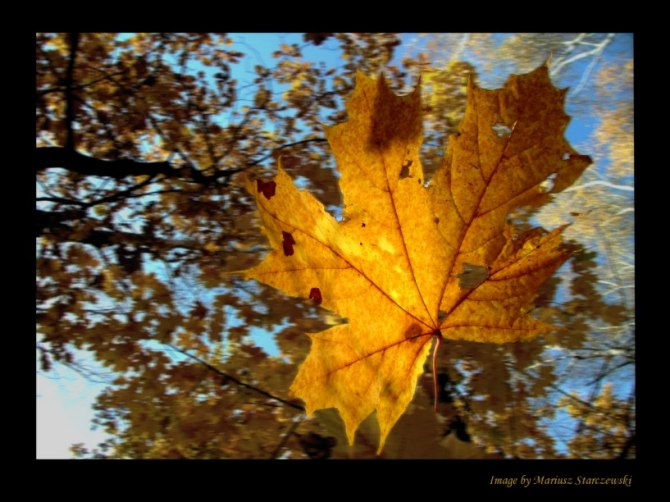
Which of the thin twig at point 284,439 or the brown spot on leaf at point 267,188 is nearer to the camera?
the brown spot on leaf at point 267,188

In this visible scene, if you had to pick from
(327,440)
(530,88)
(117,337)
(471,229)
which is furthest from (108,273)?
(530,88)

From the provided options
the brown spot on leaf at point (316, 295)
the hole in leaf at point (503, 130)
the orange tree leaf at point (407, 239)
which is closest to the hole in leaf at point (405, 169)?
the orange tree leaf at point (407, 239)

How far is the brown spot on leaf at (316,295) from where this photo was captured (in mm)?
780

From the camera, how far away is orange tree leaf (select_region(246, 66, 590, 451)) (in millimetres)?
708

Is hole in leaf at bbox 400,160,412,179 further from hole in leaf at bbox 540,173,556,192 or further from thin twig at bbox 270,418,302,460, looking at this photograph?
thin twig at bbox 270,418,302,460

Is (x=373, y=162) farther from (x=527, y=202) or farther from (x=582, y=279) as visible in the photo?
(x=582, y=279)

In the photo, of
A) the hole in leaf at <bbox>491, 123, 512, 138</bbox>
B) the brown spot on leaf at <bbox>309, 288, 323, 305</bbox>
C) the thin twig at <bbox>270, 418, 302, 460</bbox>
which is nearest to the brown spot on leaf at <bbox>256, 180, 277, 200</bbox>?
the brown spot on leaf at <bbox>309, 288, 323, 305</bbox>

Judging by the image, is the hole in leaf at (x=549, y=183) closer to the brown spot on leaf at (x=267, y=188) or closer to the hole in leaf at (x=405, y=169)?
the hole in leaf at (x=405, y=169)

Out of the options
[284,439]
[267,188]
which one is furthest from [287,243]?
[284,439]

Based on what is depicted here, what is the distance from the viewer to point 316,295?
0.78 m

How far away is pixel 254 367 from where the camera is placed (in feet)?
5.52

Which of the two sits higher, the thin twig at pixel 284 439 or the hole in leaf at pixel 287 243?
the hole in leaf at pixel 287 243

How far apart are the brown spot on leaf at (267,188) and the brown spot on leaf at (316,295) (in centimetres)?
18
